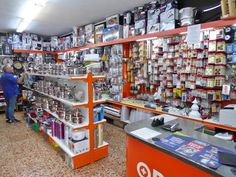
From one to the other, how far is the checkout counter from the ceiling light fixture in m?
3.49

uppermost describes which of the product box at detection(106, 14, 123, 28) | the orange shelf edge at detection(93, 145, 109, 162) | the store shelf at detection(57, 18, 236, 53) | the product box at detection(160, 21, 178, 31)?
the product box at detection(106, 14, 123, 28)

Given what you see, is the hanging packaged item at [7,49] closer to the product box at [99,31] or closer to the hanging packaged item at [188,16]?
the product box at [99,31]

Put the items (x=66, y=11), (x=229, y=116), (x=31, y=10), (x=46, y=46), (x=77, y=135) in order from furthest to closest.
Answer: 1. (x=46, y=46)
2. (x=66, y=11)
3. (x=31, y=10)
4. (x=77, y=135)
5. (x=229, y=116)

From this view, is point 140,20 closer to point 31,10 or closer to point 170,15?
point 170,15

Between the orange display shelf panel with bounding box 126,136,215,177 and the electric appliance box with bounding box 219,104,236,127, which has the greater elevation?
the electric appliance box with bounding box 219,104,236,127

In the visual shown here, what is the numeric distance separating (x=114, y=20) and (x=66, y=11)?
1.27 meters

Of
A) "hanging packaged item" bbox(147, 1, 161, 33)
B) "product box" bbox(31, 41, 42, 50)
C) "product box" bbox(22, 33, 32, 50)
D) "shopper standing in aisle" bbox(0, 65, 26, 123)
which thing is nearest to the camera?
"hanging packaged item" bbox(147, 1, 161, 33)

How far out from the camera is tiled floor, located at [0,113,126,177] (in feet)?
8.82

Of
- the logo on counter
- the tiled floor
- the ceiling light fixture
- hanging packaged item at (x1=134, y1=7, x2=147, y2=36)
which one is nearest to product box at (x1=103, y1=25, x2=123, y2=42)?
hanging packaged item at (x1=134, y1=7, x2=147, y2=36)

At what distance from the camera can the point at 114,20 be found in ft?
15.4

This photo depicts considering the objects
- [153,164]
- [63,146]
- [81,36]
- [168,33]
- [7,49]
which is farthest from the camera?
[7,49]

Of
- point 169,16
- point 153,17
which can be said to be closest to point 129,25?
point 153,17

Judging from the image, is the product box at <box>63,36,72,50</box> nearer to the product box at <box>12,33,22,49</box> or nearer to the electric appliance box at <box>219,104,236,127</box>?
the product box at <box>12,33,22,49</box>

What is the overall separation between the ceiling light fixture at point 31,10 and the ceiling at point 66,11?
96mm
